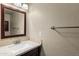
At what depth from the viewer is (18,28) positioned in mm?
1847

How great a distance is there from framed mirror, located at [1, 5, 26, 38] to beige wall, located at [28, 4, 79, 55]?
24 centimetres

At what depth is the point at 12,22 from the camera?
168 cm

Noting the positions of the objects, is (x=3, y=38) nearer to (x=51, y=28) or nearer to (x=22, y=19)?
(x=22, y=19)

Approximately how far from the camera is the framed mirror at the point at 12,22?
1475mm

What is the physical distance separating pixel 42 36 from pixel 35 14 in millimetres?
406

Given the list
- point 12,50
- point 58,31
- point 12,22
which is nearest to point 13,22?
point 12,22

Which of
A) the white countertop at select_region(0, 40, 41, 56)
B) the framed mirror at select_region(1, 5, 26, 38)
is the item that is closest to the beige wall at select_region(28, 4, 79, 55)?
the framed mirror at select_region(1, 5, 26, 38)

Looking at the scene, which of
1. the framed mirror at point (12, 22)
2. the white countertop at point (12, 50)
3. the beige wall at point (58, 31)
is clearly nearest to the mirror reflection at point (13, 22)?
the framed mirror at point (12, 22)

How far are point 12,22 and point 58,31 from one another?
0.82 meters

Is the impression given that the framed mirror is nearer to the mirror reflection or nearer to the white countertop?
Result: the mirror reflection

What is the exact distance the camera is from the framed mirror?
1.47m

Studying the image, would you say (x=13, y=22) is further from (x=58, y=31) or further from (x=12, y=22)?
(x=58, y=31)

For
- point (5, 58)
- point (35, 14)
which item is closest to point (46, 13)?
point (35, 14)

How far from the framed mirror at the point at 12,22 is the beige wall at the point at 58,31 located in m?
0.24
